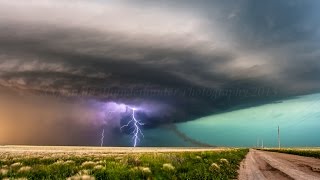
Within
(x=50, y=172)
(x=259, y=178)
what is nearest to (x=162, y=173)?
(x=50, y=172)

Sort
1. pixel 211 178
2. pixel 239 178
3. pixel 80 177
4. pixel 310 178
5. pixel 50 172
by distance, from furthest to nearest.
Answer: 1. pixel 310 178
2. pixel 239 178
3. pixel 211 178
4. pixel 50 172
5. pixel 80 177

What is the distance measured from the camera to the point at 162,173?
2181 centimetres

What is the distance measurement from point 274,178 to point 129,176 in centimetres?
1309

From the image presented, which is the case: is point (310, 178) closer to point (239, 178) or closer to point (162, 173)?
point (239, 178)

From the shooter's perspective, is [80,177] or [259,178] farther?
[259,178]

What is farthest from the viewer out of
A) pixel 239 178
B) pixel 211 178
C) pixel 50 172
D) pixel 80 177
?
pixel 239 178

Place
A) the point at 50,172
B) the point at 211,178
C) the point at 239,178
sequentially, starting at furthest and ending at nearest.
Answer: the point at 239,178 → the point at 211,178 → the point at 50,172

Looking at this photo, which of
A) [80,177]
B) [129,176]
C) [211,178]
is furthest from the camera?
[211,178]

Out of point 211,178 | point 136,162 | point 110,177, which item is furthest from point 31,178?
point 211,178

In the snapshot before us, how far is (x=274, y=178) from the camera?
27062 millimetres

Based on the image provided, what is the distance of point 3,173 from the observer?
20.8 m

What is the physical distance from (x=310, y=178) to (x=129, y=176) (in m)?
15.7

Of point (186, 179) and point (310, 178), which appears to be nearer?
point (186, 179)

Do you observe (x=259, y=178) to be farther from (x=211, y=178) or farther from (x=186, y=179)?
(x=186, y=179)
